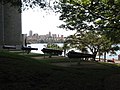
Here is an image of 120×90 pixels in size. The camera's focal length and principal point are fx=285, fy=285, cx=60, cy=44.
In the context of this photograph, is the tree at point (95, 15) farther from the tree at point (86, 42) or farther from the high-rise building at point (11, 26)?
the high-rise building at point (11, 26)

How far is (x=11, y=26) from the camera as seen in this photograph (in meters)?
42.6

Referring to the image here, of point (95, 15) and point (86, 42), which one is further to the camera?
Answer: point (86, 42)

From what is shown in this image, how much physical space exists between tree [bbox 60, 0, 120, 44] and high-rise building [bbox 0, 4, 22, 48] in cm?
2404

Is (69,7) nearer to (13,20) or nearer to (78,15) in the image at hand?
(78,15)

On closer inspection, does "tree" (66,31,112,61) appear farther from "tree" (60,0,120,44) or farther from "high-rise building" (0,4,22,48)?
"tree" (60,0,120,44)

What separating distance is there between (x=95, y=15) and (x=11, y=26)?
27.5m

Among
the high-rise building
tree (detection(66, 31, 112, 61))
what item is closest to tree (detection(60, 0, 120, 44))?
tree (detection(66, 31, 112, 61))

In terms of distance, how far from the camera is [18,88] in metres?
7.66

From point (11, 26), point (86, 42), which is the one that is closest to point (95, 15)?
point (86, 42)

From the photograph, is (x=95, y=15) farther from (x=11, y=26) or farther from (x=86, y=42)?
(x=11, y=26)

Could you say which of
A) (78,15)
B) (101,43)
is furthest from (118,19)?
(101,43)

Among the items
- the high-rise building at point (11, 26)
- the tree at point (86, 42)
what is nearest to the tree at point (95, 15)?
the tree at point (86, 42)

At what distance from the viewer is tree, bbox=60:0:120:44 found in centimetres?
1622

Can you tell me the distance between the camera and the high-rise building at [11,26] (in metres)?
41.0
